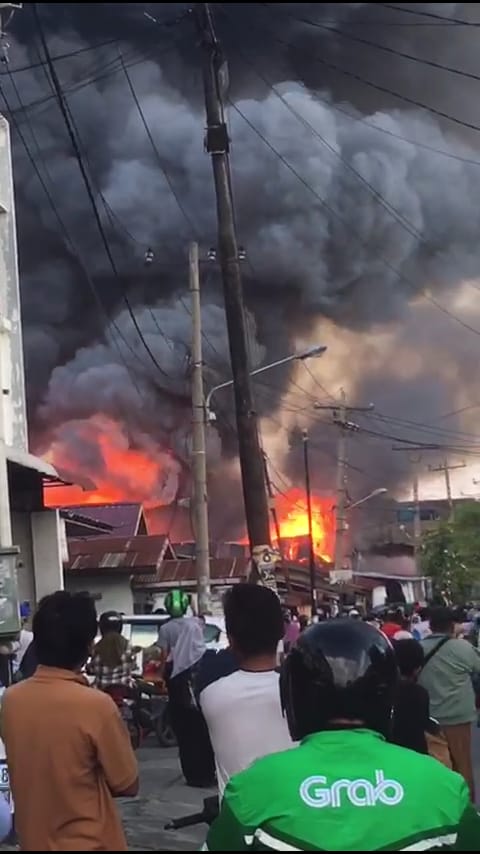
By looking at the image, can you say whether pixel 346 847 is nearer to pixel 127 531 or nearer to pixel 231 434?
pixel 127 531

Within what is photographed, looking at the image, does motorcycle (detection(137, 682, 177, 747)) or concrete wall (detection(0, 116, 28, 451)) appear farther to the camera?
concrete wall (detection(0, 116, 28, 451))

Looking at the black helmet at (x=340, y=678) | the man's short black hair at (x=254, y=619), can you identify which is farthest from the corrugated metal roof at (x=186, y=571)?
the black helmet at (x=340, y=678)

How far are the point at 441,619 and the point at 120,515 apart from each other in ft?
88.3

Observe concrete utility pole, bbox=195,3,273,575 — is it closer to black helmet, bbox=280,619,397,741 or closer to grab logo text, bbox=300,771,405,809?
black helmet, bbox=280,619,397,741

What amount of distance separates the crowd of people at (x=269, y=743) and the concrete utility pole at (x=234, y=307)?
5211 mm

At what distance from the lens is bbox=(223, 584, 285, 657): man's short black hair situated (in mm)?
4051

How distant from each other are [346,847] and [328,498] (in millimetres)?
56293

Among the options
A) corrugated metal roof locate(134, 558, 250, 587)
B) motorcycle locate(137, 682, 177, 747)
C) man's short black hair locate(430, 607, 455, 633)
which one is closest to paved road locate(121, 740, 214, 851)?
motorcycle locate(137, 682, 177, 747)

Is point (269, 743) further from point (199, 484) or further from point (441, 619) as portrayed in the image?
point (199, 484)

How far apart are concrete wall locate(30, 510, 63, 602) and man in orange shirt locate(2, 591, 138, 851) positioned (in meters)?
14.9

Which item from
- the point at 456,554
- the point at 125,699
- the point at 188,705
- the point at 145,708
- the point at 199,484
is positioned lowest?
the point at 145,708

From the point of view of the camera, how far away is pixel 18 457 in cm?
1684

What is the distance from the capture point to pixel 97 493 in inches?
1652

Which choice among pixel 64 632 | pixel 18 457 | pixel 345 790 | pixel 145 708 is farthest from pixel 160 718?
pixel 345 790
